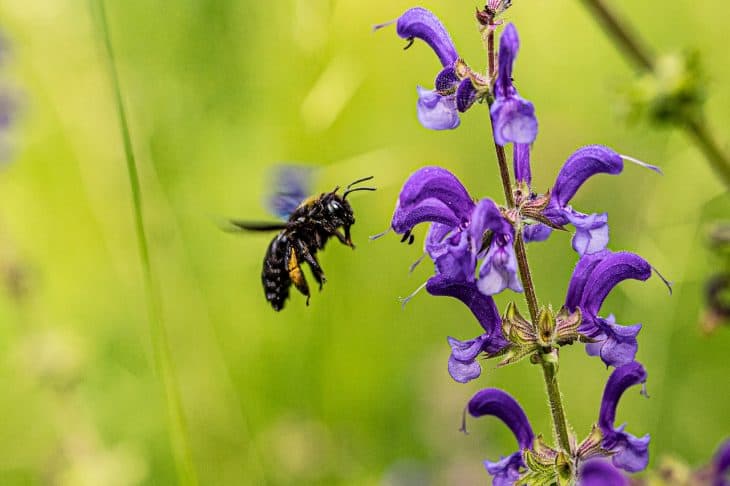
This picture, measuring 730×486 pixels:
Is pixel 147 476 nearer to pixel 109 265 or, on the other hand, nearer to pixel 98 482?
pixel 98 482

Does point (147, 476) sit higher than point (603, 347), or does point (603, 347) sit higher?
point (147, 476)

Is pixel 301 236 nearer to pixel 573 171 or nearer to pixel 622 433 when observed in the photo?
pixel 573 171

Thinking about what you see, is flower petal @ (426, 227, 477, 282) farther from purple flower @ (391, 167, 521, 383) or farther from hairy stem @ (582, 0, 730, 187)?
hairy stem @ (582, 0, 730, 187)

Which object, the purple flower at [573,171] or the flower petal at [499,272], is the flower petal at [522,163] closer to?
the purple flower at [573,171]

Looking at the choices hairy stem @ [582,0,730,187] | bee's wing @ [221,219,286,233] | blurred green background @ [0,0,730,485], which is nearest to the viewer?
hairy stem @ [582,0,730,187]

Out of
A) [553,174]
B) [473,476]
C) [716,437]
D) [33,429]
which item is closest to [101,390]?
[33,429]

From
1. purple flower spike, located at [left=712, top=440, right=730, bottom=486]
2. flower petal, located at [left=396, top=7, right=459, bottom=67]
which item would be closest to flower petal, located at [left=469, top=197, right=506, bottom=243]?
flower petal, located at [left=396, top=7, right=459, bottom=67]

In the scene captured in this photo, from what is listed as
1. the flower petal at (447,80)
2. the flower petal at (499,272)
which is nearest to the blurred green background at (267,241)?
the flower petal at (447,80)
